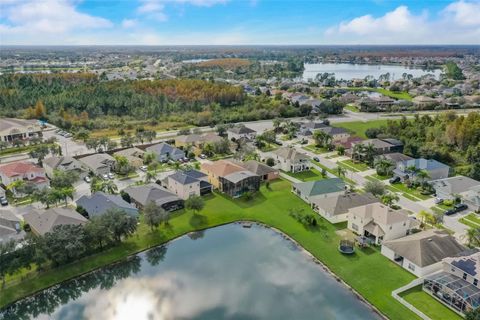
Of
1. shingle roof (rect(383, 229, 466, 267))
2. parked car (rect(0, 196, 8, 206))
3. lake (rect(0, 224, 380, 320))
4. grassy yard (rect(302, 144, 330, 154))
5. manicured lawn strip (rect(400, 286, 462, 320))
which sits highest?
shingle roof (rect(383, 229, 466, 267))

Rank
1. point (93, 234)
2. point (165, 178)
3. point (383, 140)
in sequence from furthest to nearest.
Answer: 1. point (383, 140)
2. point (165, 178)
3. point (93, 234)

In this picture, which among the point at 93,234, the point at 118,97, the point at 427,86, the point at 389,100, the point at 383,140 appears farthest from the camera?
the point at 427,86

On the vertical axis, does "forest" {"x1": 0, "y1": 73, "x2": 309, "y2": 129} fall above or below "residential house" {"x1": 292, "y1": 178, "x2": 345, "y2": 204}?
above

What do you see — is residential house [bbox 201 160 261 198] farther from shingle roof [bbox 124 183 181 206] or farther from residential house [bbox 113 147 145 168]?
residential house [bbox 113 147 145 168]

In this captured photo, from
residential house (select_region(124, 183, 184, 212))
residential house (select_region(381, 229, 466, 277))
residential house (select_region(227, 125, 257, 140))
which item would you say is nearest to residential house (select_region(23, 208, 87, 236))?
residential house (select_region(124, 183, 184, 212))

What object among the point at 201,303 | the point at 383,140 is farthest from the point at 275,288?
the point at 383,140

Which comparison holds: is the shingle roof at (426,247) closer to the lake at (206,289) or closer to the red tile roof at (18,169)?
the lake at (206,289)

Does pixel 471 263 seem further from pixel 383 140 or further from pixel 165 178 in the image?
pixel 383 140
